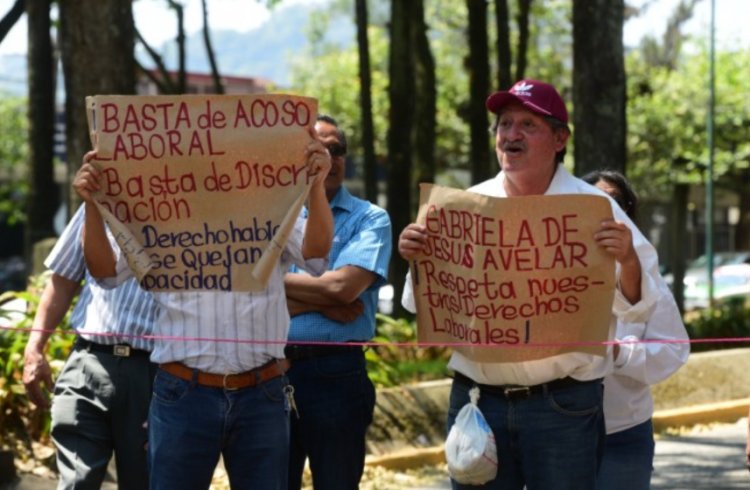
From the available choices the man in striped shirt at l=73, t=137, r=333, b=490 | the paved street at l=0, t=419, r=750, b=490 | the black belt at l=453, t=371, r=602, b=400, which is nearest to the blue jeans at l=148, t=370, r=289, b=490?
the man in striped shirt at l=73, t=137, r=333, b=490

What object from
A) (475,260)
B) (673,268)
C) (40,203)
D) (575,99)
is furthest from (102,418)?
(40,203)

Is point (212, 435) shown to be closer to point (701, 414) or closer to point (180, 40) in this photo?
point (701, 414)

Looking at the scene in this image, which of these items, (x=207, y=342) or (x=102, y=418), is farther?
(x=102, y=418)

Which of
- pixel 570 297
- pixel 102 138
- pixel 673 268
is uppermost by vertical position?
pixel 102 138

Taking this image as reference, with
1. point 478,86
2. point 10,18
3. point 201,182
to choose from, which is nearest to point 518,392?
point 201,182

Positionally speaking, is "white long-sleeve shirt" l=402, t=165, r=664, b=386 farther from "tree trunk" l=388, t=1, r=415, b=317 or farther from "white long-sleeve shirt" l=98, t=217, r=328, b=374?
"tree trunk" l=388, t=1, r=415, b=317

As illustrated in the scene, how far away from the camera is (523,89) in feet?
18.4

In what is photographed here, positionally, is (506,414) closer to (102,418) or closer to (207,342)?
(207,342)

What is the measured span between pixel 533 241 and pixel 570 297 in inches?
9.0

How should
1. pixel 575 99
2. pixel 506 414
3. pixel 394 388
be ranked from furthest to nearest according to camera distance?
pixel 575 99 → pixel 394 388 → pixel 506 414

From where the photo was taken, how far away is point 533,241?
556 cm

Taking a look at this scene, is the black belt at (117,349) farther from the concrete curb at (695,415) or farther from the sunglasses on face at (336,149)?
the concrete curb at (695,415)

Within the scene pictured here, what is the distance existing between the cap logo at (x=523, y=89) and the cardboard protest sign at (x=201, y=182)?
0.72 metres

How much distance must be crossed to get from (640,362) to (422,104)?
64.4 feet
